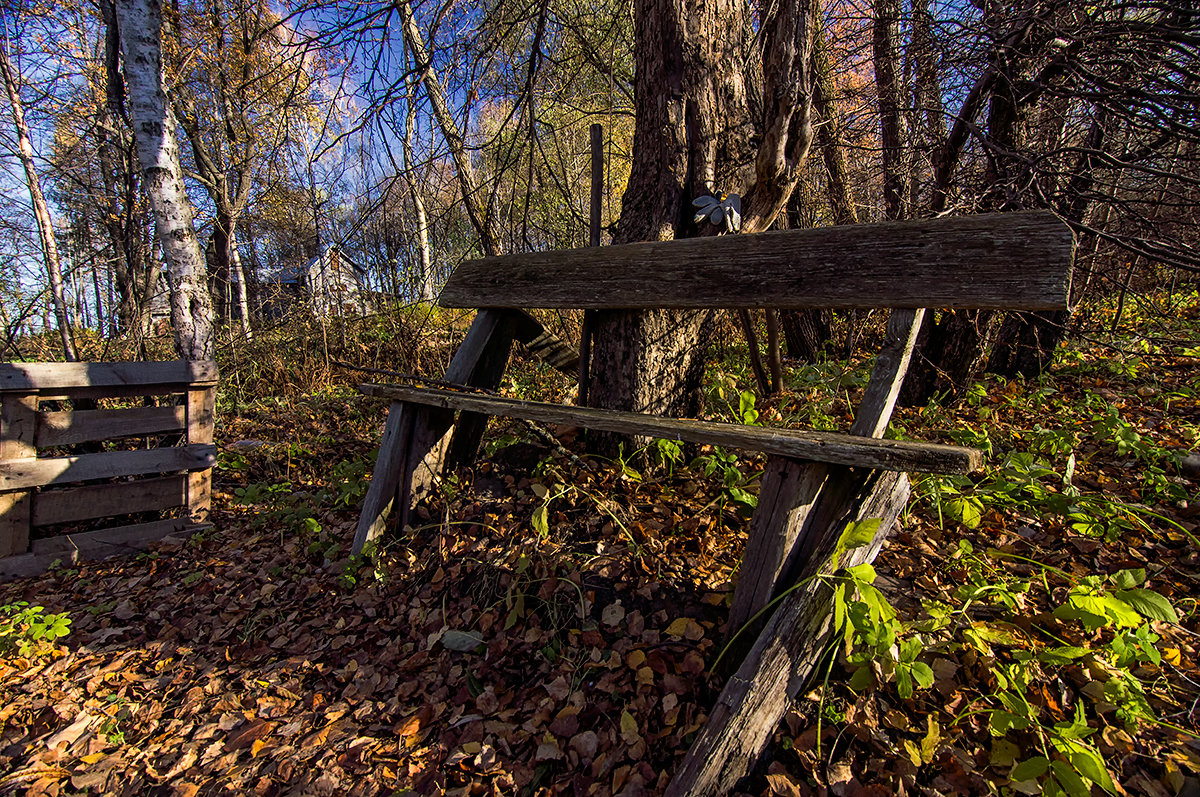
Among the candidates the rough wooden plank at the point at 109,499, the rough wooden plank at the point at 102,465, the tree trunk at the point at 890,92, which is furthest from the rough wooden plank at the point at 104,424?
the tree trunk at the point at 890,92

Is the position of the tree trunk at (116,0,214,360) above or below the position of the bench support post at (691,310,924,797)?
above

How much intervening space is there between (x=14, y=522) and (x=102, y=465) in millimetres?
447

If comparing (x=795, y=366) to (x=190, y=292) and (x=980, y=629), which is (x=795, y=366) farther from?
(x=190, y=292)

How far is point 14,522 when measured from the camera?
113 inches

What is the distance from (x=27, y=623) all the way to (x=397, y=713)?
1.94m

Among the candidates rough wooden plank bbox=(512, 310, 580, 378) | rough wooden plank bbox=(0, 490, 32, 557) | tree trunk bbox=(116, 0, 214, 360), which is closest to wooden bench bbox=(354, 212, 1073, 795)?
rough wooden plank bbox=(512, 310, 580, 378)

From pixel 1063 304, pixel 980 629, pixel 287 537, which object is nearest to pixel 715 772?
pixel 980 629

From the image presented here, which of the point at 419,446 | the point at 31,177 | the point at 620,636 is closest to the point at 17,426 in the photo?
the point at 419,446

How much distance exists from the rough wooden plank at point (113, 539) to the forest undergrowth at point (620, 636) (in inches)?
5.7

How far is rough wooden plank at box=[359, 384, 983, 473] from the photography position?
1.25 m

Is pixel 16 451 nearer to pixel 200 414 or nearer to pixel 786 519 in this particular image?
pixel 200 414

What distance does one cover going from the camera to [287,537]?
9.99ft

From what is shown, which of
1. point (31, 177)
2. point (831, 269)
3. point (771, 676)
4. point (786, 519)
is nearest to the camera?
point (771, 676)

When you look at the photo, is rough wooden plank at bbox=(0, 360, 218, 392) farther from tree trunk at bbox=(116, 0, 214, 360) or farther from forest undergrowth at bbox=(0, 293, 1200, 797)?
tree trunk at bbox=(116, 0, 214, 360)
